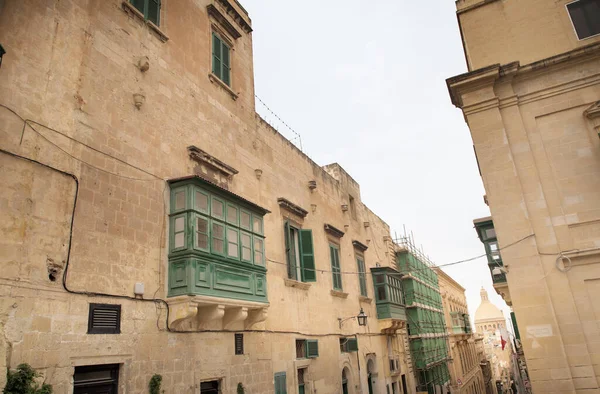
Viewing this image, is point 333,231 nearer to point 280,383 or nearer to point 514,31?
point 280,383

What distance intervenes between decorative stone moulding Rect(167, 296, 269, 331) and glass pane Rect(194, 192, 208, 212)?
180cm

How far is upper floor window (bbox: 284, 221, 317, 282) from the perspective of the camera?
1334 cm

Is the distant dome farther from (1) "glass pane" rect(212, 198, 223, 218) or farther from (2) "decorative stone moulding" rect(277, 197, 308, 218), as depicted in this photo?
(1) "glass pane" rect(212, 198, 223, 218)

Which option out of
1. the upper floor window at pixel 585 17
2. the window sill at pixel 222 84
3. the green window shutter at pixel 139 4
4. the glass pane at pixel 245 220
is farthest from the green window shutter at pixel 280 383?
the upper floor window at pixel 585 17

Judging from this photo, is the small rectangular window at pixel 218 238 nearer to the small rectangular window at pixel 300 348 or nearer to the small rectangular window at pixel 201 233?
the small rectangular window at pixel 201 233

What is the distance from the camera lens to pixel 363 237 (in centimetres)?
2084

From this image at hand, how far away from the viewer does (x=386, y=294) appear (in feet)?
65.2

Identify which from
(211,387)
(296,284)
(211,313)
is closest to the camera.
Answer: (211,313)

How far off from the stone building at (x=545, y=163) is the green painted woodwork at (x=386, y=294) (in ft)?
33.0

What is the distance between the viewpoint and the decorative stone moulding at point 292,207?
13.4 metres

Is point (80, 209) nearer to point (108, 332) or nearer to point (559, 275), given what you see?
point (108, 332)

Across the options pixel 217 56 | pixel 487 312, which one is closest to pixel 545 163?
pixel 217 56

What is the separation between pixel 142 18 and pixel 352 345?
41.9 feet

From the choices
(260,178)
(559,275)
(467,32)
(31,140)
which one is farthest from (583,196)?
(31,140)
